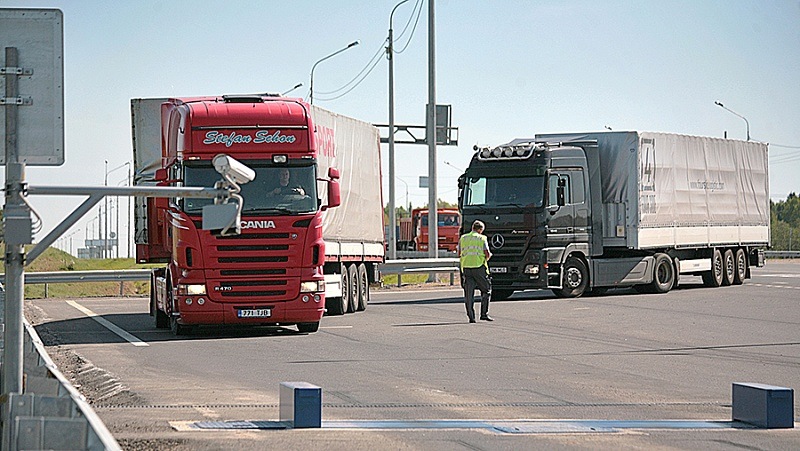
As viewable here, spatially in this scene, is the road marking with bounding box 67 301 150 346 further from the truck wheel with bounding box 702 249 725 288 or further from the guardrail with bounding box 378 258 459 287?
the truck wheel with bounding box 702 249 725 288

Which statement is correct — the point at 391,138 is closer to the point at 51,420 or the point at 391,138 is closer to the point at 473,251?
the point at 473,251

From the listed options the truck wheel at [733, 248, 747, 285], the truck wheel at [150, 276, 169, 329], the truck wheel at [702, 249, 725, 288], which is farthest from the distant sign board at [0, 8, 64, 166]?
the truck wheel at [733, 248, 747, 285]

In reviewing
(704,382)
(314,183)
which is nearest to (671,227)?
(314,183)

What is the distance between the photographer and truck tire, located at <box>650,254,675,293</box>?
1204 inches

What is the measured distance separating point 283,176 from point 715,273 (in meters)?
18.6

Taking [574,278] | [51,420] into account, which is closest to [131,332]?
[574,278]

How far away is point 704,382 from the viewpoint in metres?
12.6

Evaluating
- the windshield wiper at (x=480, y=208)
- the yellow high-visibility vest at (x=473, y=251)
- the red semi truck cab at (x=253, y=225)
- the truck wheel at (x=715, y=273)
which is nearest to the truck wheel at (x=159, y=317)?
the red semi truck cab at (x=253, y=225)

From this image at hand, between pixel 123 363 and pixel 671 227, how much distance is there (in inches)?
764

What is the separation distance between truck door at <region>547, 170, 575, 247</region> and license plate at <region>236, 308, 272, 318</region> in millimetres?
10639

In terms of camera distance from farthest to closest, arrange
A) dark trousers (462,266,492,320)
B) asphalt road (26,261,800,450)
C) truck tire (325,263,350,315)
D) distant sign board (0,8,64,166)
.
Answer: truck tire (325,263,350,315), dark trousers (462,266,492,320), asphalt road (26,261,800,450), distant sign board (0,8,64,166)

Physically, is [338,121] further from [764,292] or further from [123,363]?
[764,292]

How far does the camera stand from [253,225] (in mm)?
17734

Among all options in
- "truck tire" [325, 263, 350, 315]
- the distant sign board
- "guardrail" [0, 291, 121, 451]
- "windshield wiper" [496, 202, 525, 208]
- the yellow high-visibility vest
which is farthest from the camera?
"windshield wiper" [496, 202, 525, 208]
